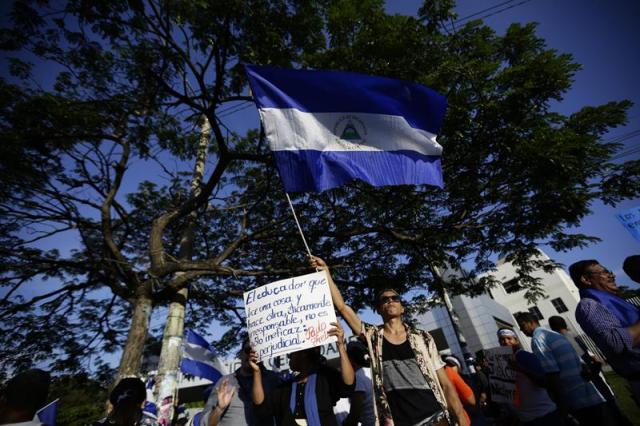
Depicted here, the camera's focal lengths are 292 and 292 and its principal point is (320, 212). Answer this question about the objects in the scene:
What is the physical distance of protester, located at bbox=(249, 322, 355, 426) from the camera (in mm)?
2238

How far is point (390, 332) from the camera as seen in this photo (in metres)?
2.58

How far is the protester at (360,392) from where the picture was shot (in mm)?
2973

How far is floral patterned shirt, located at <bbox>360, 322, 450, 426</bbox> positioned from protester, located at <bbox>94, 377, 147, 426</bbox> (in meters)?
2.05

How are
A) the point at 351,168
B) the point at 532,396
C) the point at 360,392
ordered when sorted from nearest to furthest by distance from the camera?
1. the point at 532,396
2. the point at 360,392
3. the point at 351,168

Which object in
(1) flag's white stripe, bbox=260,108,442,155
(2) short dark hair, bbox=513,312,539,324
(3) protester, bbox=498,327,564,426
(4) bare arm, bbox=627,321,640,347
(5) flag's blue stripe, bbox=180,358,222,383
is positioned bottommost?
(3) protester, bbox=498,327,564,426

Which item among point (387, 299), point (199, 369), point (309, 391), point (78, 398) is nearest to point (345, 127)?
point (387, 299)

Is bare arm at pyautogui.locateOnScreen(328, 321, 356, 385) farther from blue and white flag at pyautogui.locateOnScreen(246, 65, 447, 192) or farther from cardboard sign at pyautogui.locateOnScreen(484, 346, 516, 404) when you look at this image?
cardboard sign at pyautogui.locateOnScreen(484, 346, 516, 404)

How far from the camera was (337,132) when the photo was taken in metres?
4.06

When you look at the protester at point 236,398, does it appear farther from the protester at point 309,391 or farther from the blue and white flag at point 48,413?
the blue and white flag at point 48,413

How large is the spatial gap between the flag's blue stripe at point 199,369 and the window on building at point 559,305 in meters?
40.7

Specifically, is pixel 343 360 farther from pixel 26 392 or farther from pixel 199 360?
pixel 199 360

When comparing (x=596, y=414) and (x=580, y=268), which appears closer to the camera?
(x=580, y=268)

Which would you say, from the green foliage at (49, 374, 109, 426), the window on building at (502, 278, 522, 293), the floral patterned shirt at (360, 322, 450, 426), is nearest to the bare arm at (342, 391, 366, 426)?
the floral patterned shirt at (360, 322, 450, 426)

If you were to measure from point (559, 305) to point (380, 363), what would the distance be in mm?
43242
